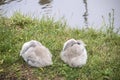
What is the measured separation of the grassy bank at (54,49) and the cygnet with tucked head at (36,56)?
0.11 m

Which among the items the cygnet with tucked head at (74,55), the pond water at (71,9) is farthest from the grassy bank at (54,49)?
the pond water at (71,9)

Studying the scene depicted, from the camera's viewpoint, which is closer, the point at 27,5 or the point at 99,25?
the point at 99,25

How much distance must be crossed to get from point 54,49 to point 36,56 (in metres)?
0.71

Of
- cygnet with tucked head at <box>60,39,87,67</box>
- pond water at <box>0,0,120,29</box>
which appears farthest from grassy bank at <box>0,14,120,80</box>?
pond water at <box>0,0,120,29</box>

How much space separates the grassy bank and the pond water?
2.53 feet

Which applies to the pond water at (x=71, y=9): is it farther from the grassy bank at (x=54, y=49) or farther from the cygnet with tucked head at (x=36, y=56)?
the cygnet with tucked head at (x=36, y=56)

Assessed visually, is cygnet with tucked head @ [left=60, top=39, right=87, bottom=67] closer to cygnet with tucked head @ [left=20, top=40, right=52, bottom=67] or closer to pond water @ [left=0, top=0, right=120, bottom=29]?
cygnet with tucked head @ [left=20, top=40, right=52, bottom=67]

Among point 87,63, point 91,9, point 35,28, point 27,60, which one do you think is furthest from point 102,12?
point 27,60

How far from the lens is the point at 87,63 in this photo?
4.75m

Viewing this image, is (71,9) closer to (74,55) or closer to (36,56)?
(74,55)

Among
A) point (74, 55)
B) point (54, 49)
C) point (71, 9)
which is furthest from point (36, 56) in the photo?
point (71, 9)

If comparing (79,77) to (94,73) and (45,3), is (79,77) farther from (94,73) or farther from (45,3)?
(45,3)

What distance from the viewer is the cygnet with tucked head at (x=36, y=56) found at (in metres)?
4.41

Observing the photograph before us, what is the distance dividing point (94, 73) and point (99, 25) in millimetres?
2615
